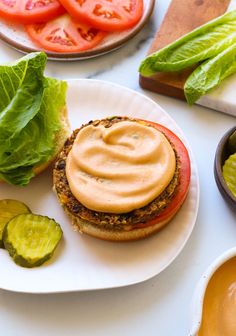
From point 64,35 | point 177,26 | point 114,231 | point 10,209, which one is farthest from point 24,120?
point 177,26

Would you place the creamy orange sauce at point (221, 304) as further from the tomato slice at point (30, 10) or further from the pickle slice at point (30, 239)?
the tomato slice at point (30, 10)

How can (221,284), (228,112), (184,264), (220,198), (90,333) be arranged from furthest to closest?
(228,112) → (220,198) → (184,264) → (90,333) → (221,284)

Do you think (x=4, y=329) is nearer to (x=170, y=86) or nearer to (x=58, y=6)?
(x=170, y=86)

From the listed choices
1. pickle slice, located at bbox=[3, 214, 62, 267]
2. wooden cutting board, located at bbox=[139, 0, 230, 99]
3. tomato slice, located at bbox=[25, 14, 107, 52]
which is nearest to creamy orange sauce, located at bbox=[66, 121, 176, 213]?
pickle slice, located at bbox=[3, 214, 62, 267]

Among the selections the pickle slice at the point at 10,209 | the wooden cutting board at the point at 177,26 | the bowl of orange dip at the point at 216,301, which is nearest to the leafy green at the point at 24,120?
the pickle slice at the point at 10,209

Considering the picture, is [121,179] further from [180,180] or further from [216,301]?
[216,301]

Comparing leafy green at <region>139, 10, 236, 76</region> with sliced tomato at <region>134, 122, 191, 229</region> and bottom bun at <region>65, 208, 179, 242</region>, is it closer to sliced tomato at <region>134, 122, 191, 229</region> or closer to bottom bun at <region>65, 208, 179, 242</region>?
sliced tomato at <region>134, 122, 191, 229</region>

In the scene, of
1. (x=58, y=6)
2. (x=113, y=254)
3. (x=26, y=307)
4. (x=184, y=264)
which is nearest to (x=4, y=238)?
(x=26, y=307)
